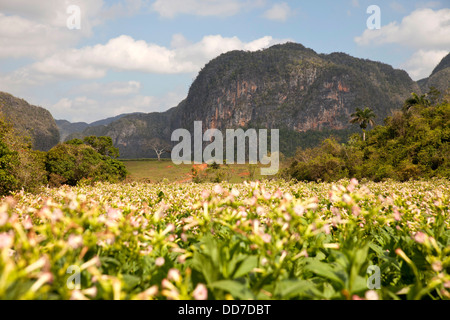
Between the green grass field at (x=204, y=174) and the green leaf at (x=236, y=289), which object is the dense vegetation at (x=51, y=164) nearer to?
the green grass field at (x=204, y=174)

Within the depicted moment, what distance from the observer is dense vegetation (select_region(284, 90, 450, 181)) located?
2924 cm

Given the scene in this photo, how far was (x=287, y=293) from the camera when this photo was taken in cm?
170

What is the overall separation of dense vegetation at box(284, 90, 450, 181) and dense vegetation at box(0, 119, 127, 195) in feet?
106

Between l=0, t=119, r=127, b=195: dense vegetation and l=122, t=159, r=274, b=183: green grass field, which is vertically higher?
l=0, t=119, r=127, b=195: dense vegetation

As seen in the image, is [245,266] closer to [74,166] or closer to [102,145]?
[74,166]

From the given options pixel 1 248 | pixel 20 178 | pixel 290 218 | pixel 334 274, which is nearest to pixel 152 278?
pixel 1 248

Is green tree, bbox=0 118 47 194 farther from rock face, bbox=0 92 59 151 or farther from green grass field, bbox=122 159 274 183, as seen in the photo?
rock face, bbox=0 92 59 151

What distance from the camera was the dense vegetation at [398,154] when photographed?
29237 mm

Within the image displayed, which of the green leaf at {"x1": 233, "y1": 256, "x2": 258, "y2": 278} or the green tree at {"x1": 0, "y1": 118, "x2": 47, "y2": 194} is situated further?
the green tree at {"x1": 0, "y1": 118, "x2": 47, "y2": 194}

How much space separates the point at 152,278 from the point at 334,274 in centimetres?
128

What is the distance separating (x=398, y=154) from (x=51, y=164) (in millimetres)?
48321

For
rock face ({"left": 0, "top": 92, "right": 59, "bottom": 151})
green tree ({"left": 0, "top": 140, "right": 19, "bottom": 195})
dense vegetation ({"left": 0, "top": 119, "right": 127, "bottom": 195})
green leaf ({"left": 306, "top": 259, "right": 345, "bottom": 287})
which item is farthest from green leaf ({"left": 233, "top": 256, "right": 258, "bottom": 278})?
rock face ({"left": 0, "top": 92, "right": 59, "bottom": 151})

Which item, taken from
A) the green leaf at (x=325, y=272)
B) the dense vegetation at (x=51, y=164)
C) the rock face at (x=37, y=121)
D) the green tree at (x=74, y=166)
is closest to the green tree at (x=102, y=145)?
the dense vegetation at (x=51, y=164)
